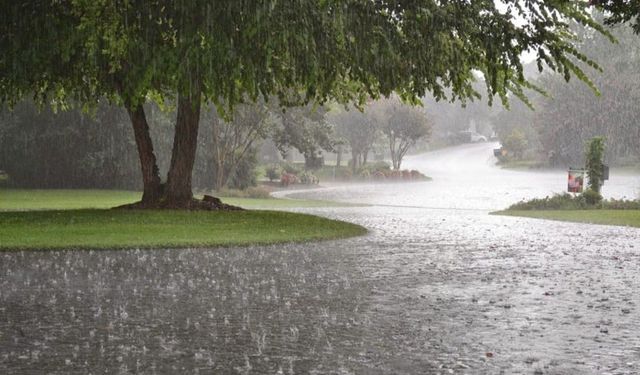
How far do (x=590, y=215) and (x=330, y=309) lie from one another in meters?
19.5

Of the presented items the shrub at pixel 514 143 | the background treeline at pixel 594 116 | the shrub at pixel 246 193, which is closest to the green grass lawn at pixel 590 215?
the shrub at pixel 246 193

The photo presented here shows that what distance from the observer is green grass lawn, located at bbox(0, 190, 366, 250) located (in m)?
16.2

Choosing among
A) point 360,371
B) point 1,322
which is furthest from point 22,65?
point 360,371

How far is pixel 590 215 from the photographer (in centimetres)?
2673

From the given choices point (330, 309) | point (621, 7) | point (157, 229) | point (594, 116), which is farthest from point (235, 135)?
point (594, 116)

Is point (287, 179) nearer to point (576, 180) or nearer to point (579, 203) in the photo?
point (576, 180)

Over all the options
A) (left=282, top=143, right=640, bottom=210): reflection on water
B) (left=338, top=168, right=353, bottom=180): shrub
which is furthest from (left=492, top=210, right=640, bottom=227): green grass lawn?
(left=338, top=168, right=353, bottom=180): shrub

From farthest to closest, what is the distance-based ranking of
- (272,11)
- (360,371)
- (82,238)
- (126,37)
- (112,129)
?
(112,129)
(126,37)
(82,238)
(272,11)
(360,371)

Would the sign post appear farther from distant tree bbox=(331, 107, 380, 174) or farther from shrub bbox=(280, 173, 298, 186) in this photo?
distant tree bbox=(331, 107, 380, 174)

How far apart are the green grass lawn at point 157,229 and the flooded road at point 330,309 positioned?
3.65ft

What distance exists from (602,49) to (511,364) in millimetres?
81959

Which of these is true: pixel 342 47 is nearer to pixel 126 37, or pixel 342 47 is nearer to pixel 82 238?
pixel 126 37

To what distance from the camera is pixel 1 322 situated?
27.4ft

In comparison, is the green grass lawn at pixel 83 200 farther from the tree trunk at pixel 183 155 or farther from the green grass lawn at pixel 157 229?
the green grass lawn at pixel 157 229
